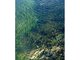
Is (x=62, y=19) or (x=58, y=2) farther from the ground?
(x=58, y=2)

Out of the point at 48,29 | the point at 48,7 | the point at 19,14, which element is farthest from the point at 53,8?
the point at 19,14
